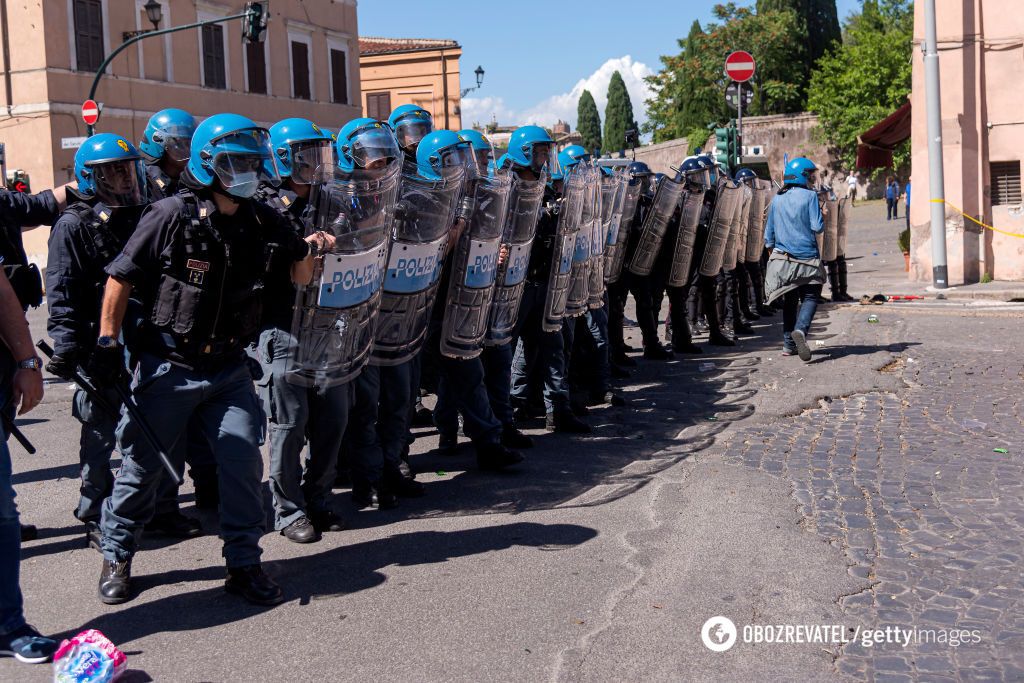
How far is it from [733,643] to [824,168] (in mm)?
47789

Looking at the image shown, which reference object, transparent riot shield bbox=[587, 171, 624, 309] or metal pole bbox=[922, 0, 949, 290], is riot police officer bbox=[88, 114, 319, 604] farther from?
metal pole bbox=[922, 0, 949, 290]

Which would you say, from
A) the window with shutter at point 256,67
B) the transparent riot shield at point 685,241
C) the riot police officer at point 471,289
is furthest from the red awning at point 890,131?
the window with shutter at point 256,67

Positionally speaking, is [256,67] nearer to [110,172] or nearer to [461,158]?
[461,158]

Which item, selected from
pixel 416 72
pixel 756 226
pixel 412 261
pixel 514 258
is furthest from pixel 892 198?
pixel 412 261

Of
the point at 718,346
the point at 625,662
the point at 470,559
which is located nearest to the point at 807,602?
the point at 625,662

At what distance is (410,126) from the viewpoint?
646 centimetres

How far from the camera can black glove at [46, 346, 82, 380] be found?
15.1 feet

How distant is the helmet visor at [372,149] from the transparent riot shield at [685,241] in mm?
6234

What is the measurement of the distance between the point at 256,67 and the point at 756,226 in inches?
901

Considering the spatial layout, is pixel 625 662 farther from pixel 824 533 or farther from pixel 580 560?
pixel 824 533

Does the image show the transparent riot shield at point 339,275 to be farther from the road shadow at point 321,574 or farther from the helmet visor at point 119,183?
the helmet visor at point 119,183

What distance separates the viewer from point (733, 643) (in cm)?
393

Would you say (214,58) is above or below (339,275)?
above

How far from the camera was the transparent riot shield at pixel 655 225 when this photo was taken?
10523mm
